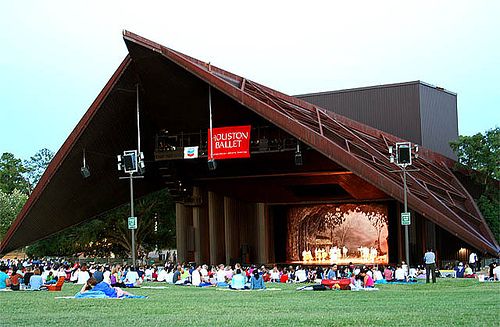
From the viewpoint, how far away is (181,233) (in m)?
50.0

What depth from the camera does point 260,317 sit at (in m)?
14.8

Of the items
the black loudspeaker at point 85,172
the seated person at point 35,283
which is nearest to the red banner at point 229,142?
the black loudspeaker at point 85,172

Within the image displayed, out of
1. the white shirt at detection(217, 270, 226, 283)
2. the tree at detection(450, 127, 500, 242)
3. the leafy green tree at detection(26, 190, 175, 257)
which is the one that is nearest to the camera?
the white shirt at detection(217, 270, 226, 283)

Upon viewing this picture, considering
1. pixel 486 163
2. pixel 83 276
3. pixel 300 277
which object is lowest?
pixel 300 277

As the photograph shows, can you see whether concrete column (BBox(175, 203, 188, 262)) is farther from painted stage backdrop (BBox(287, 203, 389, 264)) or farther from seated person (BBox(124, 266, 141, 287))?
seated person (BBox(124, 266, 141, 287))

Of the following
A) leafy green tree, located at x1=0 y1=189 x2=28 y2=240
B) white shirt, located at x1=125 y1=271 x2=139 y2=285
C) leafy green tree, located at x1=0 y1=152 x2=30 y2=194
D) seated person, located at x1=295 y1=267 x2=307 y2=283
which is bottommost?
seated person, located at x1=295 y1=267 x2=307 y2=283

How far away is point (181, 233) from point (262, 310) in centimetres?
3346

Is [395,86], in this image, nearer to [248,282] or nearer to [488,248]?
[488,248]

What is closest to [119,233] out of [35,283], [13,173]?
[35,283]

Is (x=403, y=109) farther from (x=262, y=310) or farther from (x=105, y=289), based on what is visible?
(x=262, y=310)

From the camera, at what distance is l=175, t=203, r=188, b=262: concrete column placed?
49812 millimetres

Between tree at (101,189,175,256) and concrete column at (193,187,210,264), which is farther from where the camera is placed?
tree at (101,189,175,256)

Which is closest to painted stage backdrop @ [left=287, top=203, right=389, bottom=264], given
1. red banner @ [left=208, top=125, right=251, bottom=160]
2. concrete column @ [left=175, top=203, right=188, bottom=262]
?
concrete column @ [left=175, top=203, right=188, bottom=262]

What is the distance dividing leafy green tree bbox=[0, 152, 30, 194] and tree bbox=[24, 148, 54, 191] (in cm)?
84
